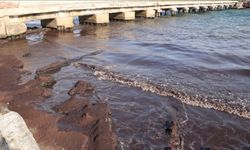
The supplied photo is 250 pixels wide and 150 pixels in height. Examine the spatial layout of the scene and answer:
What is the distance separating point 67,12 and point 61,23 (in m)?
1.23

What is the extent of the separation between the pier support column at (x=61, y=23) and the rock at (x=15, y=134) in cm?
2441

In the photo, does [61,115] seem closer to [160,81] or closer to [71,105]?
[71,105]

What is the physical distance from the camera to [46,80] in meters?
13.1

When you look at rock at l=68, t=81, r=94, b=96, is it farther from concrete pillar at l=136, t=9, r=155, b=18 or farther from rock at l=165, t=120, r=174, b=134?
concrete pillar at l=136, t=9, r=155, b=18

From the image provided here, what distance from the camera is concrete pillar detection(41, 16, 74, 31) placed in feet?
93.5

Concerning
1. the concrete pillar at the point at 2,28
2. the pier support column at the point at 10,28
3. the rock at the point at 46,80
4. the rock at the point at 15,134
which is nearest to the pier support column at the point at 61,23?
the pier support column at the point at 10,28

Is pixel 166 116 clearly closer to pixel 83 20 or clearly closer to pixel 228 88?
pixel 228 88

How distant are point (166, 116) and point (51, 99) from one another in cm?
433

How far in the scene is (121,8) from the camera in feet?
123

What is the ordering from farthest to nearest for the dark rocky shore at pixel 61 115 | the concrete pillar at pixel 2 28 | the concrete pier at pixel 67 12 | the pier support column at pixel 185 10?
the pier support column at pixel 185 10
the concrete pier at pixel 67 12
the concrete pillar at pixel 2 28
the dark rocky shore at pixel 61 115

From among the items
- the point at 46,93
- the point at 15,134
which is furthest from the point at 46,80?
the point at 15,134

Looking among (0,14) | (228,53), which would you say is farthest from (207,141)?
(0,14)

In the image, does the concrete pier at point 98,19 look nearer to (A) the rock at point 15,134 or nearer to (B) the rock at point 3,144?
(A) the rock at point 15,134

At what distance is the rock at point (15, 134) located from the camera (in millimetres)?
4633
